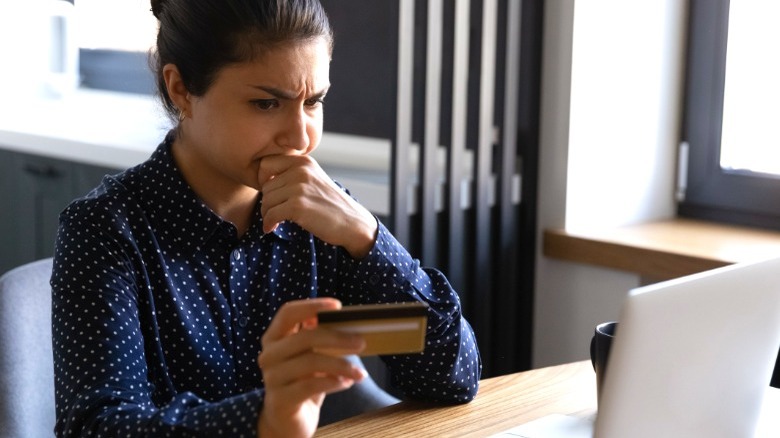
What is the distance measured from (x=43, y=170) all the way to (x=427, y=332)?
85.2 inches

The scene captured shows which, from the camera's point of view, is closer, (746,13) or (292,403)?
(292,403)

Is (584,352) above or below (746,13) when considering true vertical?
below

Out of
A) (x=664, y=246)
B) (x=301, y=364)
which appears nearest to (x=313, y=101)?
(x=301, y=364)

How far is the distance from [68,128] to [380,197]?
152cm

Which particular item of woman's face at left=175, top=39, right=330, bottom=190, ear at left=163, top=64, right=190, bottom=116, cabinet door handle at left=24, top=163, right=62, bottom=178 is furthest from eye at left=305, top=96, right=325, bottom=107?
cabinet door handle at left=24, top=163, right=62, bottom=178

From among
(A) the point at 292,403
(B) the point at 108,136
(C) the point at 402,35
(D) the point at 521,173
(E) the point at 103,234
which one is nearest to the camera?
(A) the point at 292,403

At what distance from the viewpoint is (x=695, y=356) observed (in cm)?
109

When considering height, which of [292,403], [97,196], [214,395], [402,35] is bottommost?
[214,395]

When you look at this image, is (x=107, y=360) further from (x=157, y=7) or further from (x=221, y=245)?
(x=157, y=7)

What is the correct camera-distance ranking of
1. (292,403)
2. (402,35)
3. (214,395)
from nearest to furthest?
(292,403), (214,395), (402,35)

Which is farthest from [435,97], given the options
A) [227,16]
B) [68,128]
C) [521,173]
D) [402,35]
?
[68,128]

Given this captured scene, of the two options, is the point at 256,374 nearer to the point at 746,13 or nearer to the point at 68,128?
the point at 746,13

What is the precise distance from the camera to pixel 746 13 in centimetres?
253

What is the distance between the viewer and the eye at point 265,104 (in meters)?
1.45
